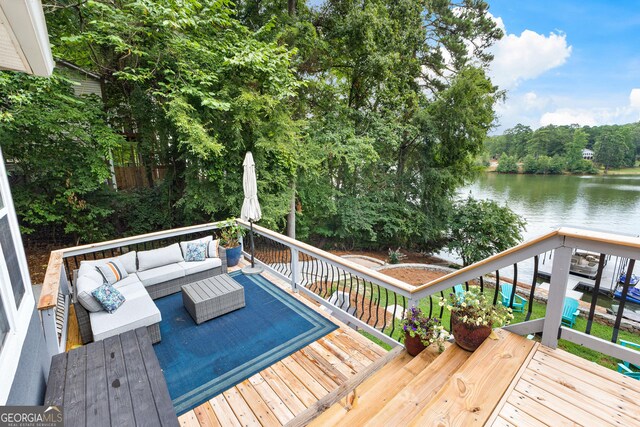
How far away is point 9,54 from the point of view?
5.35 feet

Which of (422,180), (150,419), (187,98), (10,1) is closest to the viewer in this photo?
(10,1)

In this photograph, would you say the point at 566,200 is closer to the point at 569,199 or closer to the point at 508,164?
the point at 569,199

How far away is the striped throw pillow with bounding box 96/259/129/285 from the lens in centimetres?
370

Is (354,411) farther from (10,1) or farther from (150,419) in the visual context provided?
(10,1)

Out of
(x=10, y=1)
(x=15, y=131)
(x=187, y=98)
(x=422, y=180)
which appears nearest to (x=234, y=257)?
(x=187, y=98)

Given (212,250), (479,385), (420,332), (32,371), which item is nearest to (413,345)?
(420,332)

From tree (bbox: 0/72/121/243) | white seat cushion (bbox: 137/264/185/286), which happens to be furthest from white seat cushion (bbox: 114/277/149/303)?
tree (bbox: 0/72/121/243)

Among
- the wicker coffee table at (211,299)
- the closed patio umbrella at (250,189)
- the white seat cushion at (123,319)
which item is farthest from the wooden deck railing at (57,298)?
the closed patio umbrella at (250,189)

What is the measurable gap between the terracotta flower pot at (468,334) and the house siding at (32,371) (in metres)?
2.67

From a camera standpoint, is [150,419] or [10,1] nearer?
[10,1]

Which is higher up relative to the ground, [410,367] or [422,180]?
[422,180]

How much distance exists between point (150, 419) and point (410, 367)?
178cm

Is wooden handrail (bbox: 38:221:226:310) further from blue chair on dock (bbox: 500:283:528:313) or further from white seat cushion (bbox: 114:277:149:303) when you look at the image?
blue chair on dock (bbox: 500:283:528:313)

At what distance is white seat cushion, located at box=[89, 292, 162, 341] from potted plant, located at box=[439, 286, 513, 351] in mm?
3141
